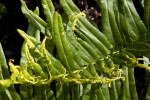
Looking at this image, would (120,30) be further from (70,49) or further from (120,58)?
(70,49)

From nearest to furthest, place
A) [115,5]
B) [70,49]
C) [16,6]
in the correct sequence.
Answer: [70,49], [115,5], [16,6]

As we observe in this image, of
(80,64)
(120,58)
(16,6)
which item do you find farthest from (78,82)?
(16,6)

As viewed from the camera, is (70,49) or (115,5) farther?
(115,5)

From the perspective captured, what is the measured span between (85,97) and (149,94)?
37 centimetres

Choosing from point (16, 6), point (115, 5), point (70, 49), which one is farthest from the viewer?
point (16, 6)

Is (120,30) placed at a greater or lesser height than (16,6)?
lesser

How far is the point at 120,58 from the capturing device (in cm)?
132

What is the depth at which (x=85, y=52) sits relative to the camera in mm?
1277

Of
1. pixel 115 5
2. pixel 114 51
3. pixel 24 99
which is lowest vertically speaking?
pixel 24 99

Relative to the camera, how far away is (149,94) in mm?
1316

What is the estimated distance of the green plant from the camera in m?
1.20

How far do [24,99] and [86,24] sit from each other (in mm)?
542

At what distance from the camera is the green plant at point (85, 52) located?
1.20m

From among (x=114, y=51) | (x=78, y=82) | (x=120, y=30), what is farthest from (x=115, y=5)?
(x=78, y=82)
